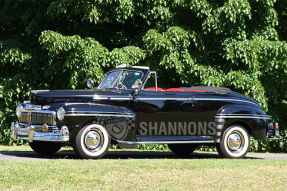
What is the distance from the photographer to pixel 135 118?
35.1 feet

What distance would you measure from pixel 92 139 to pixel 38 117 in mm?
Result: 1148

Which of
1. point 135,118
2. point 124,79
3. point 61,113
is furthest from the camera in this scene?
point 124,79

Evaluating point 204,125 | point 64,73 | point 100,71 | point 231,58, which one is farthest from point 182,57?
point 204,125

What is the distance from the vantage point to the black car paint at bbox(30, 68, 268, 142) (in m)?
10.3

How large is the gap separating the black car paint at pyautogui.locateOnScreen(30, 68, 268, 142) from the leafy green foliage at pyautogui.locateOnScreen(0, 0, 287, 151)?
4.74 m

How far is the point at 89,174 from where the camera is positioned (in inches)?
317

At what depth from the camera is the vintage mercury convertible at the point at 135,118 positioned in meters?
10.1

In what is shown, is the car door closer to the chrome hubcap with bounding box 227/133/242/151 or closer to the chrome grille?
the chrome hubcap with bounding box 227/133/242/151

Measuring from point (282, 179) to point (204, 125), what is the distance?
323 cm

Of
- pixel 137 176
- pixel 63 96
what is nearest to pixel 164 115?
pixel 63 96

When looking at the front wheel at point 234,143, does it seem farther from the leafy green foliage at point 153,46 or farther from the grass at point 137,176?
the leafy green foliage at point 153,46
